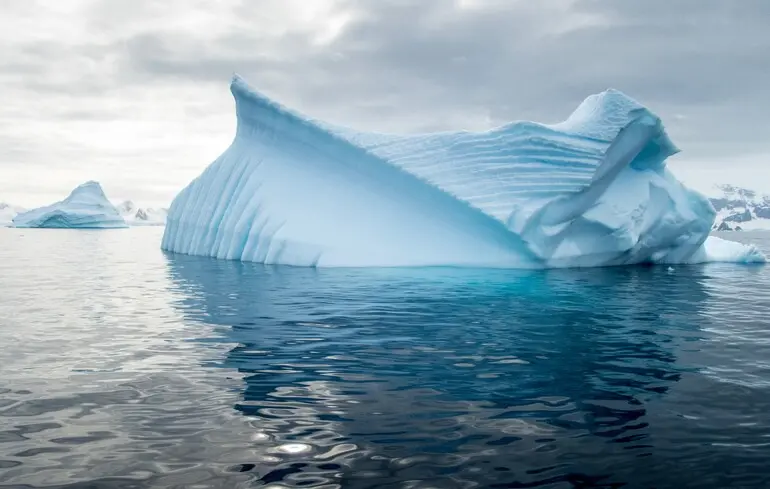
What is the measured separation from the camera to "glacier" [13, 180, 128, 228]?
62.4 metres

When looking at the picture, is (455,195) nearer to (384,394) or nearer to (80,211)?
(384,394)

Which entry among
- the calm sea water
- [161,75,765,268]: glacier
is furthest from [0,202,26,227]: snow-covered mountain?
the calm sea water

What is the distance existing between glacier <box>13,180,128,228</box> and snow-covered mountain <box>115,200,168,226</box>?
6769cm

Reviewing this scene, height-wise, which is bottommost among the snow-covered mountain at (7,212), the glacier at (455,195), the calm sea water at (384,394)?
the calm sea water at (384,394)

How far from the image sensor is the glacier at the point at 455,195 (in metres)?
14.9

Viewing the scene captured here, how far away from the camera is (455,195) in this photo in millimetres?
14453

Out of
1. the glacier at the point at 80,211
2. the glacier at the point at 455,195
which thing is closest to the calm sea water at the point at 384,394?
the glacier at the point at 455,195

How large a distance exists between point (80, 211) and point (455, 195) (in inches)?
2296

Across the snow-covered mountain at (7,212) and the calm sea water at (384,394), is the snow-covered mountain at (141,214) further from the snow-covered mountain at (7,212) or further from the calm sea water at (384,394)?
the calm sea water at (384,394)

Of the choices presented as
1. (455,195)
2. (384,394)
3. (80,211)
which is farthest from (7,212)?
(384,394)

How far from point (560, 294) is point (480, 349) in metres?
5.10

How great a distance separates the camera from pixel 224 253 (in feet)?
61.3

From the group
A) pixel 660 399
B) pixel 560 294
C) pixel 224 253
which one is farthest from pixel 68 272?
pixel 660 399

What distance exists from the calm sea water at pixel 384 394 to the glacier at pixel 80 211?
59200 millimetres
